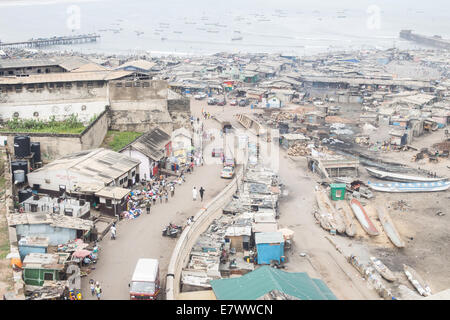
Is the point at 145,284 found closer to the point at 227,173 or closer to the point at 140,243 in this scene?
the point at 140,243

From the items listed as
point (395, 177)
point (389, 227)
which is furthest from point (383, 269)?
point (395, 177)

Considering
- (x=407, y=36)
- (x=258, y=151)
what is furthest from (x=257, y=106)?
(x=407, y=36)

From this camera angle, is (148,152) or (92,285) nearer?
(92,285)

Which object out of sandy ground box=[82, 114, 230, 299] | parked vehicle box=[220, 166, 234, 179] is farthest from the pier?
sandy ground box=[82, 114, 230, 299]

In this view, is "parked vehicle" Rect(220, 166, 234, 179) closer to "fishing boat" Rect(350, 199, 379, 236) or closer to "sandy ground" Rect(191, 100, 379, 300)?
"sandy ground" Rect(191, 100, 379, 300)

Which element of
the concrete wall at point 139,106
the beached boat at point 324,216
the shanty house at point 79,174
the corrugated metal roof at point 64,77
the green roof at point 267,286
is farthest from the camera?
the concrete wall at point 139,106

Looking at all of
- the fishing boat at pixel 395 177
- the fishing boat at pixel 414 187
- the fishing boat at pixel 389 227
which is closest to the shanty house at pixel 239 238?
the fishing boat at pixel 389 227

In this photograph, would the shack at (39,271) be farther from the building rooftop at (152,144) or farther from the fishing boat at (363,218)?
the fishing boat at (363,218)
